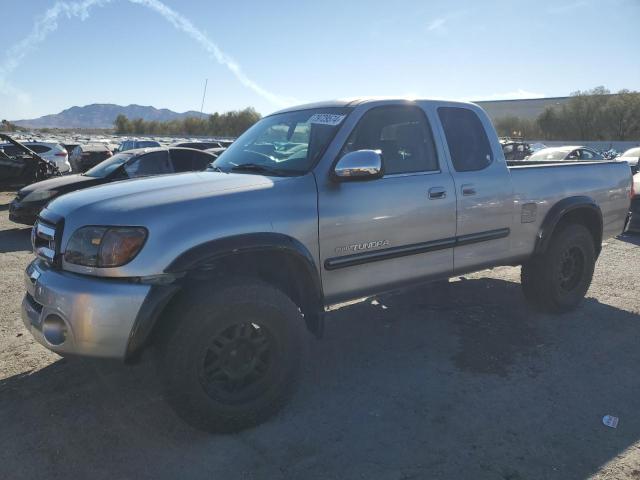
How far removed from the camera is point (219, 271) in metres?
3.07

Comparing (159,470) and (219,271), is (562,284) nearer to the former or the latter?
(219,271)

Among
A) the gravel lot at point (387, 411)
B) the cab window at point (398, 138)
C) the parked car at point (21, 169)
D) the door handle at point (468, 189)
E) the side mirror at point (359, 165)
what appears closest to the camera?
the gravel lot at point (387, 411)

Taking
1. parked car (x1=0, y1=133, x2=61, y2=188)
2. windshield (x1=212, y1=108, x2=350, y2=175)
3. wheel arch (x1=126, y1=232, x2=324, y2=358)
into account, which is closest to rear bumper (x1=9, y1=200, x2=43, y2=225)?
parked car (x1=0, y1=133, x2=61, y2=188)

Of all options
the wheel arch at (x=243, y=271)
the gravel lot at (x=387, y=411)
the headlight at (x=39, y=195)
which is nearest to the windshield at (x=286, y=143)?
the wheel arch at (x=243, y=271)

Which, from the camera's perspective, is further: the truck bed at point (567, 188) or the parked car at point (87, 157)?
the parked car at point (87, 157)

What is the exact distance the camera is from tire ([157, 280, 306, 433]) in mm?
2764

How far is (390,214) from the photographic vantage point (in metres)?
3.55

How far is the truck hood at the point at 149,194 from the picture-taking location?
2828 millimetres

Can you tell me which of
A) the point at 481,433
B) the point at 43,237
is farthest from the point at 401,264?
the point at 43,237

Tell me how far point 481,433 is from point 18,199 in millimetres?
9238

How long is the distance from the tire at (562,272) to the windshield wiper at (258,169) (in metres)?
2.78

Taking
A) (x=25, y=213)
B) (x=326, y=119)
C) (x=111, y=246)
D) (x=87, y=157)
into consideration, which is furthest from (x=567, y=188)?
(x=87, y=157)

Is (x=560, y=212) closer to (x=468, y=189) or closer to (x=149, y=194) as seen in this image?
(x=468, y=189)

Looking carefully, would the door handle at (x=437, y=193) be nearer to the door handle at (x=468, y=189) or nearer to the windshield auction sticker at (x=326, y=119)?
the door handle at (x=468, y=189)
